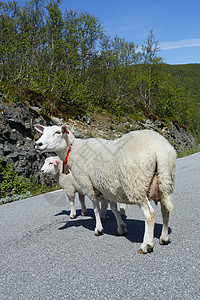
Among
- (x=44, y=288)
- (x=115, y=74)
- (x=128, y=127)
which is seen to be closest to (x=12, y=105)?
(x=44, y=288)

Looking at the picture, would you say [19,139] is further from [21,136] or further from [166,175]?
[166,175]

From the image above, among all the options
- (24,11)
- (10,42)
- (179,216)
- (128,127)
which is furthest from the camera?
(128,127)

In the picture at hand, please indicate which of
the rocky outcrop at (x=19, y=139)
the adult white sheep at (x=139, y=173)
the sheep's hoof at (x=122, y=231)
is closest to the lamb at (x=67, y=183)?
the adult white sheep at (x=139, y=173)

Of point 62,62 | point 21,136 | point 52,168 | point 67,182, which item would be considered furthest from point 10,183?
point 62,62

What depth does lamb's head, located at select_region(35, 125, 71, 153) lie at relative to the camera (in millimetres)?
4473

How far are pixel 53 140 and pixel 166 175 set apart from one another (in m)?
2.20

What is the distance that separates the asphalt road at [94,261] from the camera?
8.13 feet

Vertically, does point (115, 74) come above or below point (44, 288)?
above

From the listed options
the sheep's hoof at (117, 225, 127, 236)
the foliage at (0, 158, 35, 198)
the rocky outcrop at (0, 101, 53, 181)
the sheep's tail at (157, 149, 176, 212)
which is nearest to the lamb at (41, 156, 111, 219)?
the sheep's hoof at (117, 225, 127, 236)

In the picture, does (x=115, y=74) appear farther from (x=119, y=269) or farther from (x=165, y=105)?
(x=119, y=269)

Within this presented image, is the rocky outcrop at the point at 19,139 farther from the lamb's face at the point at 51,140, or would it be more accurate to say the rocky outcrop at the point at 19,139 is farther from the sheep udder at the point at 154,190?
the sheep udder at the point at 154,190

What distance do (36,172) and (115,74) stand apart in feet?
53.6

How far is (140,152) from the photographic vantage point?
3.37m

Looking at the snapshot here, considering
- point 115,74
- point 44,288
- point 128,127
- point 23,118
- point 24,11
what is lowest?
point 128,127
